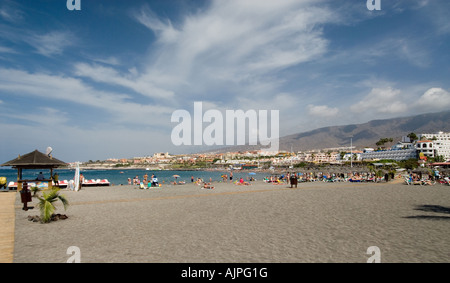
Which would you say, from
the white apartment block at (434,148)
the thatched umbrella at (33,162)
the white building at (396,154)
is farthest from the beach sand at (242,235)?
the white building at (396,154)

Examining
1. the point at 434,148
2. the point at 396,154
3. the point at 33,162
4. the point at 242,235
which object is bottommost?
the point at 242,235

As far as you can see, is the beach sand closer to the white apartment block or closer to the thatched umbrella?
the thatched umbrella

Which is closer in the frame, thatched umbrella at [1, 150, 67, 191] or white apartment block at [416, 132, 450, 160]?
thatched umbrella at [1, 150, 67, 191]

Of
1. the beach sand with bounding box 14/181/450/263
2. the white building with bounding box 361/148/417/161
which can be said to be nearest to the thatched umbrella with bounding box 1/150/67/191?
the beach sand with bounding box 14/181/450/263

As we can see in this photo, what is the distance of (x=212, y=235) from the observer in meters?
8.09

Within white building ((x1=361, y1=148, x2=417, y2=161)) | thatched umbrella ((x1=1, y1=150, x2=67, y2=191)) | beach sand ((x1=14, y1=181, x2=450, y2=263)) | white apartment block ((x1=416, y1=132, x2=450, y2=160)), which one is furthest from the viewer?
white building ((x1=361, y1=148, x2=417, y2=161))

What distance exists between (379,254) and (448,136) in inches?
7300

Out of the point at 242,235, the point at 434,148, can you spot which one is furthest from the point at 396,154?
the point at 242,235

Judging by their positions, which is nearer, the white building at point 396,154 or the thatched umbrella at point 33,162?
the thatched umbrella at point 33,162

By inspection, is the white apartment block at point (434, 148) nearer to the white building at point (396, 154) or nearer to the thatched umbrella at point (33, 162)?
the white building at point (396, 154)

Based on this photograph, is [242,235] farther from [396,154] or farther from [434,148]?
[396,154]

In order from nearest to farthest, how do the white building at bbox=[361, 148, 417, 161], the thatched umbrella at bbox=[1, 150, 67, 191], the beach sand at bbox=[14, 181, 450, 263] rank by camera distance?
the beach sand at bbox=[14, 181, 450, 263]
the thatched umbrella at bbox=[1, 150, 67, 191]
the white building at bbox=[361, 148, 417, 161]

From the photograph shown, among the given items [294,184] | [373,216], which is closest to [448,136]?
[294,184]
